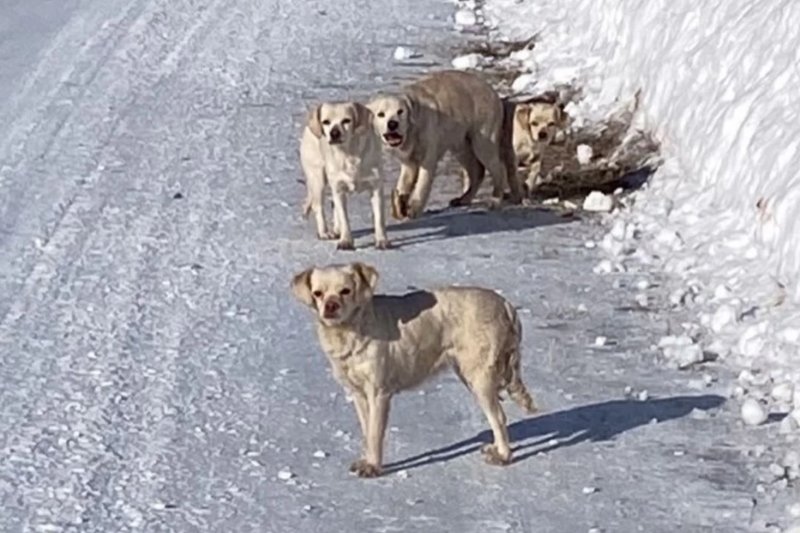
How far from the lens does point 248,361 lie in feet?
30.9

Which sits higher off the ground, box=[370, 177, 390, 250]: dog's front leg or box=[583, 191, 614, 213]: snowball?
box=[370, 177, 390, 250]: dog's front leg

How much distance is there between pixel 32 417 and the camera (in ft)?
28.7

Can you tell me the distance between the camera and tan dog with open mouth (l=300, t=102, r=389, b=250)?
10.8 metres

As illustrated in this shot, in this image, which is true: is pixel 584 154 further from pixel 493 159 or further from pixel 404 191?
pixel 404 191

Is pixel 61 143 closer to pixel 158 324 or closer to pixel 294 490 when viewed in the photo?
pixel 158 324

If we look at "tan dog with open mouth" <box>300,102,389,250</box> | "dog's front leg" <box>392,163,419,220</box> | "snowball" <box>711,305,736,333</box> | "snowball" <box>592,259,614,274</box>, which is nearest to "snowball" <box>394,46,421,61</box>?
"dog's front leg" <box>392,163,419,220</box>

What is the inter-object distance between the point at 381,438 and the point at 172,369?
5.01 ft

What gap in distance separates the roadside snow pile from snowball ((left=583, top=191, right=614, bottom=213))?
0.02m

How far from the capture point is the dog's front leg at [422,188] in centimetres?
1173

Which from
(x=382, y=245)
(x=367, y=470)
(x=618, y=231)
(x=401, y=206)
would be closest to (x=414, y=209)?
(x=401, y=206)

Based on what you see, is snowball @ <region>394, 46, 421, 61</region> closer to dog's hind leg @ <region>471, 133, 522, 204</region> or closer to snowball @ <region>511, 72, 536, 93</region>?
snowball @ <region>511, 72, 536, 93</region>

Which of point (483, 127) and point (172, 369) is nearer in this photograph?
point (172, 369)

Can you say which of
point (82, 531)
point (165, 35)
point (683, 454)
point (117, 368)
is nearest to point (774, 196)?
point (683, 454)

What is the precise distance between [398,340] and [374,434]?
350mm
